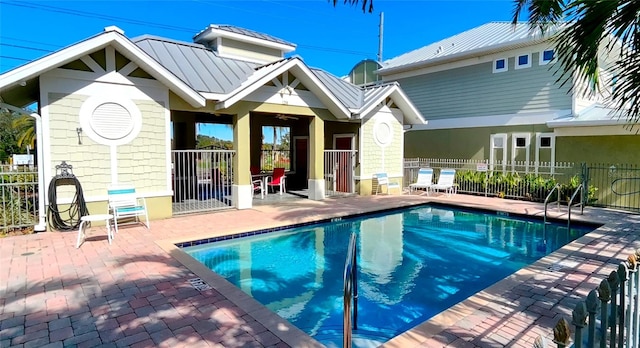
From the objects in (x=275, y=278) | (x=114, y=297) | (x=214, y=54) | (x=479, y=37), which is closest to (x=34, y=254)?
(x=114, y=297)

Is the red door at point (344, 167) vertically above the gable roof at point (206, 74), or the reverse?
the gable roof at point (206, 74)

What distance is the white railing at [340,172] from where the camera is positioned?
51.4 feet

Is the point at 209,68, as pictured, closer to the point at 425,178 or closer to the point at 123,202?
the point at 123,202

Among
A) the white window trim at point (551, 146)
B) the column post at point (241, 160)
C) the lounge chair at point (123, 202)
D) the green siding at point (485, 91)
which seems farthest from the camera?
the green siding at point (485, 91)

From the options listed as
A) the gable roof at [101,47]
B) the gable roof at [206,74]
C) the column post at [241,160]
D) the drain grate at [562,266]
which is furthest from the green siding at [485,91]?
the gable roof at [101,47]

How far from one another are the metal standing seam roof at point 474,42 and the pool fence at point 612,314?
45.9ft

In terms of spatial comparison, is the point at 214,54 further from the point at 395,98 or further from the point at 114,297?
Answer: the point at 114,297

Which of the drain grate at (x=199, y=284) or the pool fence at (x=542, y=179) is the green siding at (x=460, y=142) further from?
the drain grate at (x=199, y=284)

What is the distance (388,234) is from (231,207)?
5.28 meters

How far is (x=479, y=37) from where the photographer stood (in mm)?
18688

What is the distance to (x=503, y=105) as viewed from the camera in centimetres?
1652

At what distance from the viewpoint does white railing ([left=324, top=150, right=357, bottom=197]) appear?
51.4 feet

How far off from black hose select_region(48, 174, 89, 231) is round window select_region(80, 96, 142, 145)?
1193 mm

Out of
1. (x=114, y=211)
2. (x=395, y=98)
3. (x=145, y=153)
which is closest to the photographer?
(x=114, y=211)
